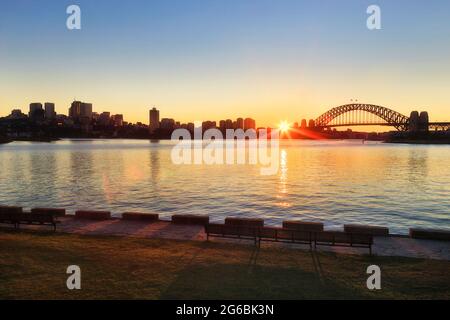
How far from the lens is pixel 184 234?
16.7m

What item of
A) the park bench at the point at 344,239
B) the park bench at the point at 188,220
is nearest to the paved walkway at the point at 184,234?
the park bench at the point at 344,239

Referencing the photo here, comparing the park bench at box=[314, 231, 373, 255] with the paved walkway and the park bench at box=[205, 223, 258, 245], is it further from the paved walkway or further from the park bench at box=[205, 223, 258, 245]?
the park bench at box=[205, 223, 258, 245]

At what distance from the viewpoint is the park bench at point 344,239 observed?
13.8 metres

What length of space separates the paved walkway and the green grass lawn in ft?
3.39

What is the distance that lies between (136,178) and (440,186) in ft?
128

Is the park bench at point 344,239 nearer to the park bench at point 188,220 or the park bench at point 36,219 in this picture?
the park bench at point 188,220

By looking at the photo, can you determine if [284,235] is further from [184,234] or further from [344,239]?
[184,234]

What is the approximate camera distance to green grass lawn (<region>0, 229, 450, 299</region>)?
9852 millimetres

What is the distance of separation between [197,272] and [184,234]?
5338mm

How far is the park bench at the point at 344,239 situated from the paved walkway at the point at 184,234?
25cm

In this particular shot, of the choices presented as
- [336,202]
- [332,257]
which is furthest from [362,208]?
[332,257]

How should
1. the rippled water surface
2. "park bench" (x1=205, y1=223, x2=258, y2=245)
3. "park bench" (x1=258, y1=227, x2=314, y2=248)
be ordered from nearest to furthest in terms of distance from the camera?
1. "park bench" (x1=258, y1=227, x2=314, y2=248)
2. "park bench" (x1=205, y1=223, x2=258, y2=245)
3. the rippled water surface

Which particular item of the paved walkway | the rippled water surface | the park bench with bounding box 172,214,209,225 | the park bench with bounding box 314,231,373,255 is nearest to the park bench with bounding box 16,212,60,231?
the paved walkway
